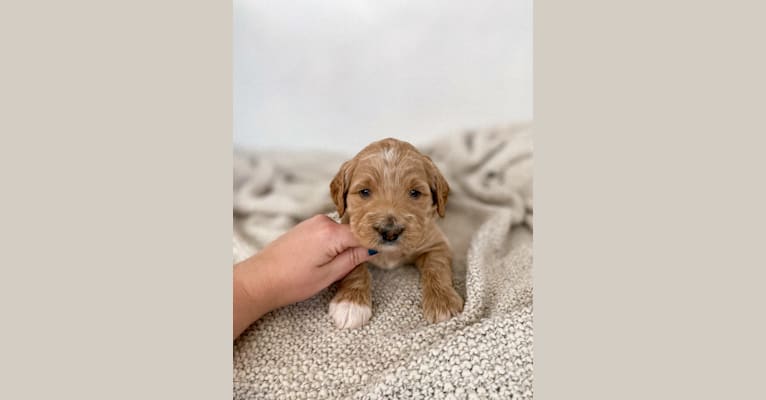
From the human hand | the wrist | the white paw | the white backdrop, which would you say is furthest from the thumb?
the white backdrop

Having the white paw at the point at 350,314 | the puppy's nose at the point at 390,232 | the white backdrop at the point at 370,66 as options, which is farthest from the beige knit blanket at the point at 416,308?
the puppy's nose at the point at 390,232

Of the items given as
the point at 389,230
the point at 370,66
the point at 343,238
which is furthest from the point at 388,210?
the point at 370,66

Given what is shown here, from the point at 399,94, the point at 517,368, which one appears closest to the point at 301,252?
the point at 399,94

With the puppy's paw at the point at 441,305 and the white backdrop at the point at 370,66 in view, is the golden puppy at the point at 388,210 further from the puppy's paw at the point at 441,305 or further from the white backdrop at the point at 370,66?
the white backdrop at the point at 370,66

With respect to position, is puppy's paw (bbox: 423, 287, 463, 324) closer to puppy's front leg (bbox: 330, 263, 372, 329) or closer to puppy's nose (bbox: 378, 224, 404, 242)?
puppy's front leg (bbox: 330, 263, 372, 329)

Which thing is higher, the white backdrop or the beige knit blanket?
the white backdrop

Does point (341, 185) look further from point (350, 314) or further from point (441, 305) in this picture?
point (441, 305)
